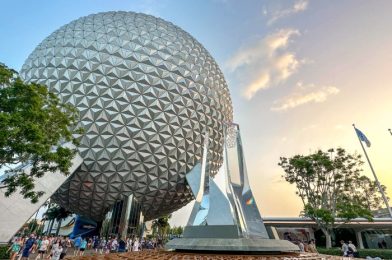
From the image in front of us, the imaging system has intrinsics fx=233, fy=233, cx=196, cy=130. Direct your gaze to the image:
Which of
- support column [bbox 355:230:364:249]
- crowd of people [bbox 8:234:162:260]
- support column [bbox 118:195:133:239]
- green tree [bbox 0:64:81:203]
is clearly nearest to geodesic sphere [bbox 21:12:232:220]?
support column [bbox 118:195:133:239]

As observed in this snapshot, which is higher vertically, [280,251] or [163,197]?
[163,197]

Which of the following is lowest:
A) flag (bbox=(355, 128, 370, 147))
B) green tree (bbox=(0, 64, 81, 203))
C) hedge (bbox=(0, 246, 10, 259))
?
hedge (bbox=(0, 246, 10, 259))

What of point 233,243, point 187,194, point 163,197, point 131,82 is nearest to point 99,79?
point 131,82

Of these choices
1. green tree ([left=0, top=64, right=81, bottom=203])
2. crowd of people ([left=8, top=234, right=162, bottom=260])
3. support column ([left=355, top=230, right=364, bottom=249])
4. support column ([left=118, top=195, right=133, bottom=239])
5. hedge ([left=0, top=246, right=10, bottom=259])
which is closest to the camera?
green tree ([left=0, top=64, right=81, bottom=203])

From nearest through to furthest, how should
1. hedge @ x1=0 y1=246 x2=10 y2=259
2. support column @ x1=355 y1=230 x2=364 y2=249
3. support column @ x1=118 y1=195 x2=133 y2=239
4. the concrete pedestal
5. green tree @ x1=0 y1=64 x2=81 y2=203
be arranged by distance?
the concrete pedestal → green tree @ x1=0 y1=64 x2=81 y2=203 → hedge @ x1=0 y1=246 x2=10 y2=259 → support column @ x1=118 y1=195 x2=133 y2=239 → support column @ x1=355 y1=230 x2=364 y2=249

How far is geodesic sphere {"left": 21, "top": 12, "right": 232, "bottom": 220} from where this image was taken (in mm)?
18719

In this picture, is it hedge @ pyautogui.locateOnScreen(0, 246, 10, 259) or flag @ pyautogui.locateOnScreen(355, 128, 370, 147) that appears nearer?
hedge @ pyautogui.locateOnScreen(0, 246, 10, 259)

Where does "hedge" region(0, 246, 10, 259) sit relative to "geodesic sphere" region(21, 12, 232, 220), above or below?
below

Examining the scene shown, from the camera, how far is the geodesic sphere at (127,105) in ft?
61.4

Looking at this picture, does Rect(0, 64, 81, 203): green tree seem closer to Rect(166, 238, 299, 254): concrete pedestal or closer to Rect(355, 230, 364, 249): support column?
Rect(166, 238, 299, 254): concrete pedestal

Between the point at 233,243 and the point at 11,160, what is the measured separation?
1020 centimetres

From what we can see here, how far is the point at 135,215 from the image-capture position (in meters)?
20.8

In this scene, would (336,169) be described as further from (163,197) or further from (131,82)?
(131,82)

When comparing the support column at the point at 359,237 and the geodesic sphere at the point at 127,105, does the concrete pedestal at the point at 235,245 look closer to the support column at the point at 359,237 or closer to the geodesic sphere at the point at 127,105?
the geodesic sphere at the point at 127,105
